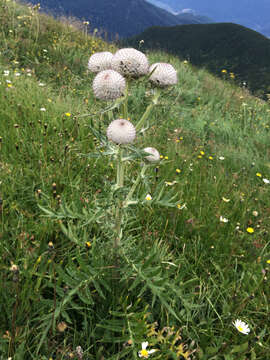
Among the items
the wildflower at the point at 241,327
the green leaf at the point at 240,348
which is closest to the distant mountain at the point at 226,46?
the wildflower at the point at 241,327

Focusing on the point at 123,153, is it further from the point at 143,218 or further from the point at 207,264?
the point at 207,264

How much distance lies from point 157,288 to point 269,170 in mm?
3519

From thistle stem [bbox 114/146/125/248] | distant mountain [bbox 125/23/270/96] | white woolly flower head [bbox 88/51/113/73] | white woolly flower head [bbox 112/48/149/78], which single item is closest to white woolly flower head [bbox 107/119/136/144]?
thistle stem [bbox 114/146/125/248]

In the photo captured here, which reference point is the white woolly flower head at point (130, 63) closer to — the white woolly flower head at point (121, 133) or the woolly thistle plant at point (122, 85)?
the woolly thistle plant at point (122, 85)

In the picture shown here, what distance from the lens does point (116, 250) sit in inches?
73.2

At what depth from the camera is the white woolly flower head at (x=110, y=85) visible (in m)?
1.59

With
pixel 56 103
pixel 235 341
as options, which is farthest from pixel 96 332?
pixel 56 103

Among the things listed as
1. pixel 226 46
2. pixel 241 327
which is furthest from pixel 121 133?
Result: pixel 226 46

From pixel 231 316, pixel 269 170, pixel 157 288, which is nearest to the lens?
pixel 157 288

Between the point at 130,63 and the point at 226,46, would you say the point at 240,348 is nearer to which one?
the point at 130,63

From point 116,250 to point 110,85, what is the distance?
1083 mm

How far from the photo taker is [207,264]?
216 centimetres

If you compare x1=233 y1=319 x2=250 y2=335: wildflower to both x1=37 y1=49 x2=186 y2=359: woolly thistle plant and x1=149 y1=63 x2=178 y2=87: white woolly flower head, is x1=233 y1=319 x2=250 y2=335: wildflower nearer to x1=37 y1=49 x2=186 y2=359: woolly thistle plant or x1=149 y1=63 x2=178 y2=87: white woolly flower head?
x1=37 y1=49 x2=186 y2=359: woolly thistle plant

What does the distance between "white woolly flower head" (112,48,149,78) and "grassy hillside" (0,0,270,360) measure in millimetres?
136
